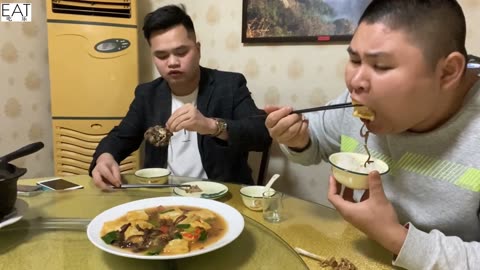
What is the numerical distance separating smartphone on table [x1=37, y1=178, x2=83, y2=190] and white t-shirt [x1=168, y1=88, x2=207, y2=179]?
58cm

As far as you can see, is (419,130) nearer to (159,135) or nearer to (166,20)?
(159,135)

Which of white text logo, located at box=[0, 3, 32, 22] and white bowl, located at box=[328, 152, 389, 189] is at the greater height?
white text logo, located at box=[0, 3, 32, 22]

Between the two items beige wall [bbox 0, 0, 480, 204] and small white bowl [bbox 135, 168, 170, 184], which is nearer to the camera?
small white bowl [bbox 135, 168, 170, 184]

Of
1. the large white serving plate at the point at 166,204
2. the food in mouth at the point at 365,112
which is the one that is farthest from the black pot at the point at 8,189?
the food in mouth at the point at 365,112

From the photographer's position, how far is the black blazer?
184 centimetres

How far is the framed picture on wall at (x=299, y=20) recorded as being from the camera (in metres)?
1.97

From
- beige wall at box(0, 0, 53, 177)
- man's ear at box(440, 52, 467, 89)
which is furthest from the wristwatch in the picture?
beige wall at box(0, 0, 53, 177)

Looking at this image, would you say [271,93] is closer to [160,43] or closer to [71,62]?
[160,43]

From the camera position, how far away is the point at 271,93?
2.35 meters

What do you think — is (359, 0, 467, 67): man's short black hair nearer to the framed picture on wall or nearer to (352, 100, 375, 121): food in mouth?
(352, 100, 375, 121): food in mouth

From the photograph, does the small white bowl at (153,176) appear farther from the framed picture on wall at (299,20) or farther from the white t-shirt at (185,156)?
the framed picture on wall at (299,20)

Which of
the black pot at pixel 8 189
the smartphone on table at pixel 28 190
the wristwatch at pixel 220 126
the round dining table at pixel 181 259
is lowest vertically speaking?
the round dining table at pixel 181 259

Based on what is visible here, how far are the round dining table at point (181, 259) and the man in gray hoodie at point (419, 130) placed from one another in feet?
0.35

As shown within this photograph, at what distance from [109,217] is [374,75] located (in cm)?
72
